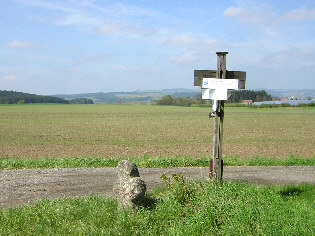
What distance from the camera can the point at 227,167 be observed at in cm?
1188

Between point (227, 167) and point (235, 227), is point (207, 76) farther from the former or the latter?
point (227, 167)

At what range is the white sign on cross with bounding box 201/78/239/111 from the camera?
7613mm

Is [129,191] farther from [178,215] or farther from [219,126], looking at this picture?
[219,126]

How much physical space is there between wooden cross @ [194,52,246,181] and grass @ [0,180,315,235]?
104cm

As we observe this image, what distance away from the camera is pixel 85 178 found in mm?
9602

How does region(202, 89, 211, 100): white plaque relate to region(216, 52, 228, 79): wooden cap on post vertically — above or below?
below

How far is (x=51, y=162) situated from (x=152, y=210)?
291 inches

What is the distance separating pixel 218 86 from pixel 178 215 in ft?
10.2

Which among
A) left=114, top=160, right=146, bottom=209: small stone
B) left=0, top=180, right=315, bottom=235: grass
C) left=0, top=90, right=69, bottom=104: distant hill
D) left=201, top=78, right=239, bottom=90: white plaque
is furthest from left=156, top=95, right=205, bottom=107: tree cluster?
left=114, top=160, right=146, bottom=209: small stone

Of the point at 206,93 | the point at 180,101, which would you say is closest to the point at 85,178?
the point at 206,93

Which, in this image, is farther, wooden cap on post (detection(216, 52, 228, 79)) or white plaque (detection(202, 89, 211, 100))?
wooden cap on post (detection(216, 52, 228, 79))

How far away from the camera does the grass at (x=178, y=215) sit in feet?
17.4

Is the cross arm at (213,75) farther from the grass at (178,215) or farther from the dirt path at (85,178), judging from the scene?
the dirt path at (85,178)

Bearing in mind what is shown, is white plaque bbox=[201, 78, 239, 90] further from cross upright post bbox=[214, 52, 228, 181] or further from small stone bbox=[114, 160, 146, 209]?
small stone bbox=[114, 160, 146, 209]
